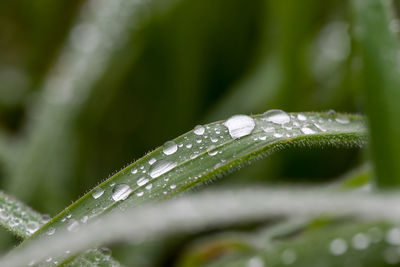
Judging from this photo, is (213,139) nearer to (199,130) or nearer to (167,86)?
(199,130)

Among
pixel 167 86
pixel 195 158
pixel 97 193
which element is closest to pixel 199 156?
pixel 195 158

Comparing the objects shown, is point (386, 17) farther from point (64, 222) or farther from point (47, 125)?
point (47, 125)

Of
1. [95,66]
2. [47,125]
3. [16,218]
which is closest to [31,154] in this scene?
[47,125]

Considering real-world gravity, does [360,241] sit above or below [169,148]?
below

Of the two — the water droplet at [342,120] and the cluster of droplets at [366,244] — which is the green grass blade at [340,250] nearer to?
the cluster of droplets at [366,244]

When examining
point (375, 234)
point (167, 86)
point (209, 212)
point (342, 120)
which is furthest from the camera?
point (167, 86)

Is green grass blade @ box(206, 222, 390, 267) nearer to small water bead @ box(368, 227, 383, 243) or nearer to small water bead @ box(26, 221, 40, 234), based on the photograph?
small water bead @ box(368, 227, 383, 243)

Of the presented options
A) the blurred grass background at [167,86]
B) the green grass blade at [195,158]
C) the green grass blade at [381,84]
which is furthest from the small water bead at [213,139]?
the blurred grass background at [167,86]
